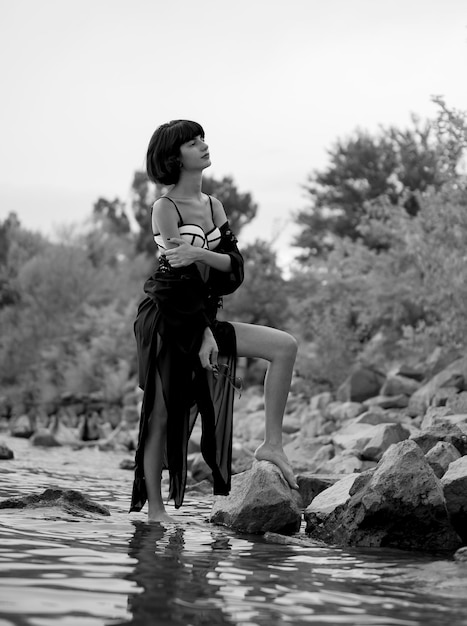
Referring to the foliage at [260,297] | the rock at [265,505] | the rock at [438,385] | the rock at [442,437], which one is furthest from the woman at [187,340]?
Answer: the foliage at [260,297]

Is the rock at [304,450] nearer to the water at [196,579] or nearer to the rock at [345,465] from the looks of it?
the rock at [345,465]

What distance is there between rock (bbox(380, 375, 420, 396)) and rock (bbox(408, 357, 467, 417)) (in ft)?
4.90

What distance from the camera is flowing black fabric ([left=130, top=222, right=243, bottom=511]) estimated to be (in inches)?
233

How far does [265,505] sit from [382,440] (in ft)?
12.3

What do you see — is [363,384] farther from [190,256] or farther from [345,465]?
[190,256]

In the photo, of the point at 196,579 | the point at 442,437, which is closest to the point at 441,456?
the point at 442,437

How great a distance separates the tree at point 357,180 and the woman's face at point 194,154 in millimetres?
29857

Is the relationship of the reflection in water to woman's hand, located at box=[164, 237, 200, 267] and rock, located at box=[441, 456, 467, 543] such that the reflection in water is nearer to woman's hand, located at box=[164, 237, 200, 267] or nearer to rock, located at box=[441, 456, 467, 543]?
rock, located at box=[441, 456, 467, 543]

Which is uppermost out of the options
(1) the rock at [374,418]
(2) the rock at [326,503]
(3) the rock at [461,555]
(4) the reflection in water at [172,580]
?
(1) the rock at [374,418]

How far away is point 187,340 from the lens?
19.6ft

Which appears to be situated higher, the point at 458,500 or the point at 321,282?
the point at 321,282

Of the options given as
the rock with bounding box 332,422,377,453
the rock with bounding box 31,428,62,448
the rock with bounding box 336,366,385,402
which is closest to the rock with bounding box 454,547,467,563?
the rock with bounding box 332,422,377,453

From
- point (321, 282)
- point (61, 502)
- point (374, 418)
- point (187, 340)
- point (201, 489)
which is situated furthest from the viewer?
point (321, 282)

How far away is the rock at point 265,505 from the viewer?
236 inches
